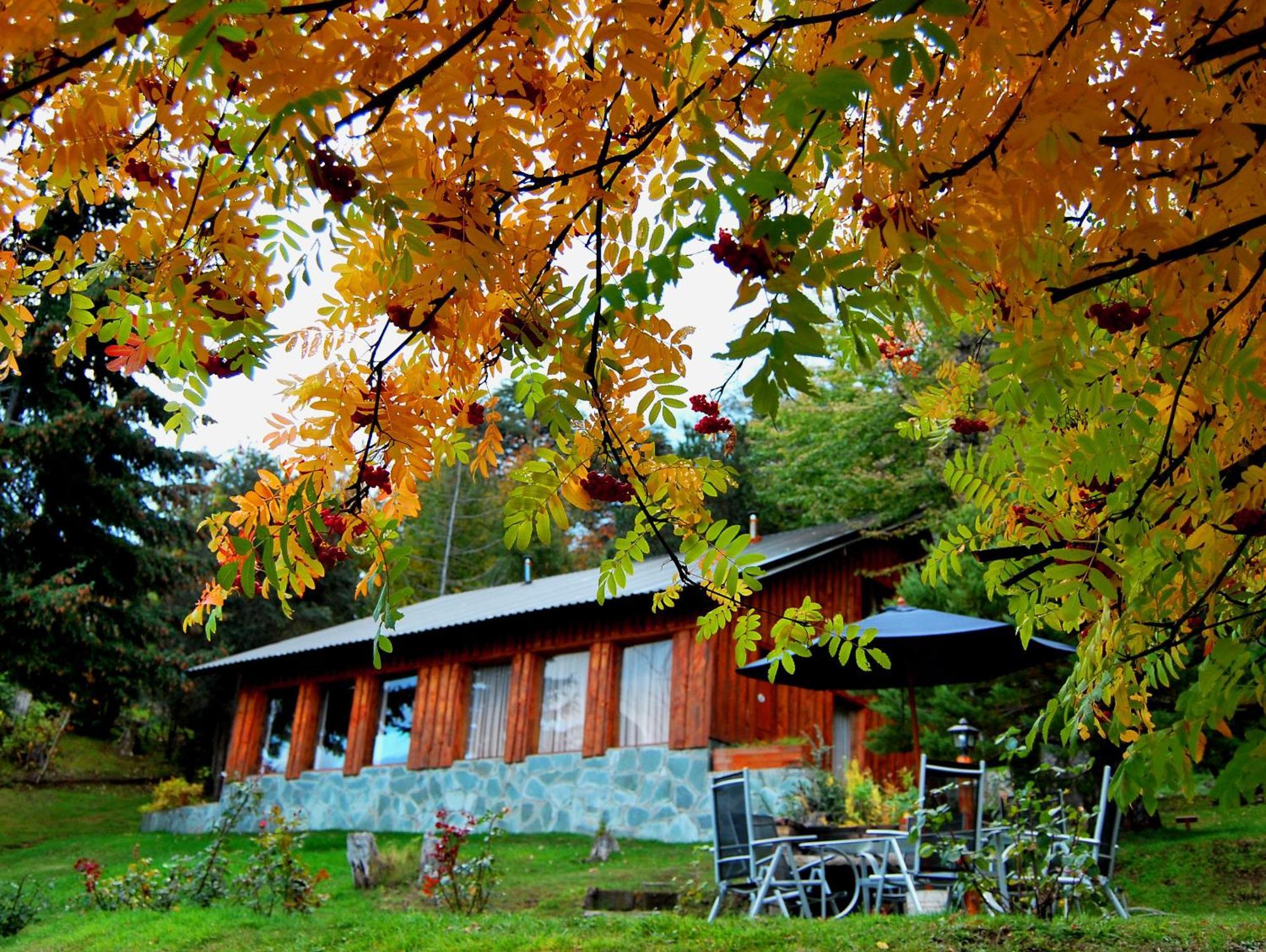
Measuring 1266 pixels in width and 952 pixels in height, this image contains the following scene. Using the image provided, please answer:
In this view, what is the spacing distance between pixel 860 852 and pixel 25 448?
11.5 meters

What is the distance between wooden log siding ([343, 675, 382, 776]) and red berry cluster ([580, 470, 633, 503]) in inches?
537

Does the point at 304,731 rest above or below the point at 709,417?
above

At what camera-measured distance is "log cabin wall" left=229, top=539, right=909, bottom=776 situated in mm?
12148

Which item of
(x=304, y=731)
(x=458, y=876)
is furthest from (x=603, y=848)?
(x=304, y=731)

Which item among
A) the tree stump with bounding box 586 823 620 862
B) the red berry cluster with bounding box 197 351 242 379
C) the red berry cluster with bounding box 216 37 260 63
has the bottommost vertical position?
the tree stump with bounding box 586 823 620 862

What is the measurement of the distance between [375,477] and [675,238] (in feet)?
4.04

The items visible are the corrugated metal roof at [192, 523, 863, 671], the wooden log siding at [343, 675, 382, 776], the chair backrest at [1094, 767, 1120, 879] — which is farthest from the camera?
the wooden log siding at [343, 675, 382, 776]

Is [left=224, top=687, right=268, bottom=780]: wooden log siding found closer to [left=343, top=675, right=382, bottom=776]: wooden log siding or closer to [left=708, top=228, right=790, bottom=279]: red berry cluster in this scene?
[left=343, top=675, right=382, bottom=776]: wooden log siding

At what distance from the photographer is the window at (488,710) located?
45.9ft

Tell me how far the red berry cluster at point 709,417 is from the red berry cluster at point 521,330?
68cm

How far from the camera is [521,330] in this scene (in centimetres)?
232

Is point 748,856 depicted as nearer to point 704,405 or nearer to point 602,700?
point 704,405

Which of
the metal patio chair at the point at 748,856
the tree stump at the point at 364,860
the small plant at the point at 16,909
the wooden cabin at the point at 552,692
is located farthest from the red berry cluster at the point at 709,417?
the wooden cabin at the point at 552,692

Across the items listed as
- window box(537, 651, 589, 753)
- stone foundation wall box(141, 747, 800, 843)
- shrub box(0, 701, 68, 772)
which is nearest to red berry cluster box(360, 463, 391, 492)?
stone foundation wall box(141, 747, 800, 843)
